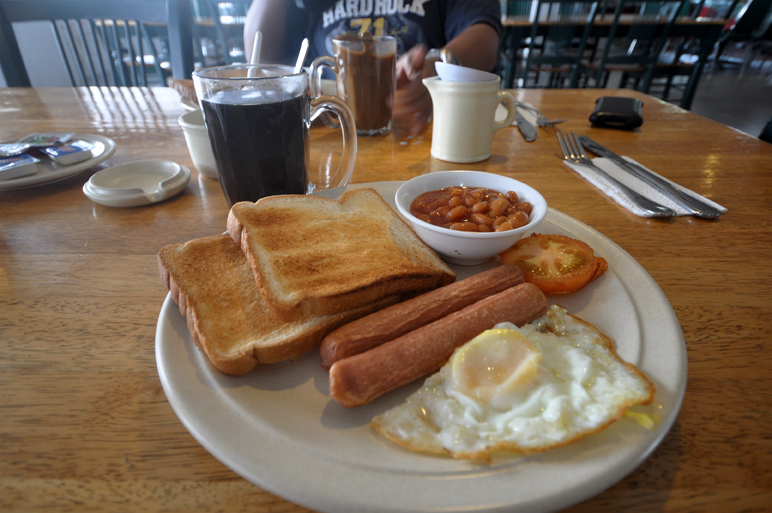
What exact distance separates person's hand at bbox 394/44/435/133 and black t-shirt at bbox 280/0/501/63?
0.78 metres

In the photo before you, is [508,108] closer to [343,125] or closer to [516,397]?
[343,125]

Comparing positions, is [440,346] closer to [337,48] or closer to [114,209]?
[114,209]

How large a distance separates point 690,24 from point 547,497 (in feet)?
33.6

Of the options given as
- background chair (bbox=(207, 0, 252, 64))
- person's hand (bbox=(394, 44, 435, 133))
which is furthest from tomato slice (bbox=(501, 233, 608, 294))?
background chair (bbox=(207, 0, 252, 64))

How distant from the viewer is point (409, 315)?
98 centimetres

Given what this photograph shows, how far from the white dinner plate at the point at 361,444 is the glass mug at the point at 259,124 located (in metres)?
0.68

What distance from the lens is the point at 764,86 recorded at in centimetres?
1134

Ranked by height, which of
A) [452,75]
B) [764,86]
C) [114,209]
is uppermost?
[452,75]

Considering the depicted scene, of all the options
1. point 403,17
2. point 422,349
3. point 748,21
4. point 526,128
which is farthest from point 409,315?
point 748,21

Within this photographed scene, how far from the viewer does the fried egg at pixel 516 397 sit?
0.71m

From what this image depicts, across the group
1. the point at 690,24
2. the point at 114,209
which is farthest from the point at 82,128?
the point at 690,24

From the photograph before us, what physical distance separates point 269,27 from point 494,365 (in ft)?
13.1

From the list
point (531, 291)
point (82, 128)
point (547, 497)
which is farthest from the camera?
point (82, 128)

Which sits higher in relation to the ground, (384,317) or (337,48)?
(337,48)
